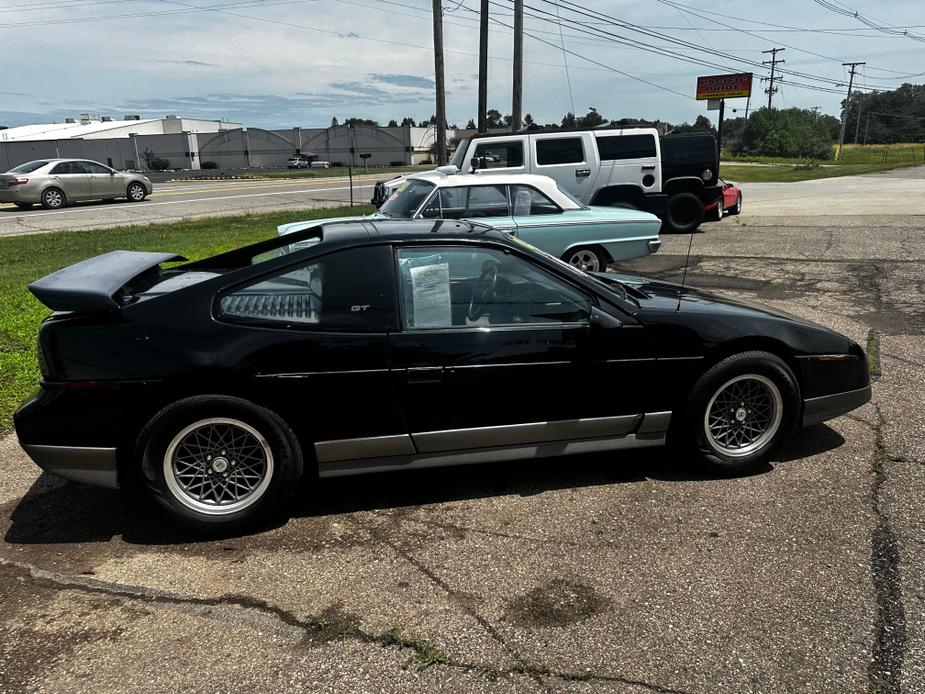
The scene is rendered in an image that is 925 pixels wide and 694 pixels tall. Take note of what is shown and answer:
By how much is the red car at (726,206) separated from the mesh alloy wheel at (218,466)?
13.5m

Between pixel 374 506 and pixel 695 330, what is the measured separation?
2.00 m

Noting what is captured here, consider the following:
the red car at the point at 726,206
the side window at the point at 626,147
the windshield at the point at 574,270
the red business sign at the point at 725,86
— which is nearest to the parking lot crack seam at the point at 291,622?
the windshield at the point at 574,270

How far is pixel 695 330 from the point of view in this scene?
3.74m

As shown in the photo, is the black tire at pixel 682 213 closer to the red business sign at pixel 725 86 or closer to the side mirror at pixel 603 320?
the side mirror at pixel 603 320

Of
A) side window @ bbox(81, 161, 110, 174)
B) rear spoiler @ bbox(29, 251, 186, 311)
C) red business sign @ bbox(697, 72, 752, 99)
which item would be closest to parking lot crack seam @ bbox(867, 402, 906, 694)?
rear spoiler @ bbox(29, 251, 186, 311)

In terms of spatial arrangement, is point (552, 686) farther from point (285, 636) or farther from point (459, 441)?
point (459, 441)

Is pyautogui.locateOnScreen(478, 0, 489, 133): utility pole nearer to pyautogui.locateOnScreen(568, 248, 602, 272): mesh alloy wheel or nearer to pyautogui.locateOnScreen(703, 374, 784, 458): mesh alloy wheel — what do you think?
pyautogui.locateOnScreen(568, 248, 602, 272): mesh alloy wheel

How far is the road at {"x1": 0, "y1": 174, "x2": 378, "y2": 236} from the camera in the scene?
16.8 metres

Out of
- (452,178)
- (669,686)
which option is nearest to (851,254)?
(452,178)

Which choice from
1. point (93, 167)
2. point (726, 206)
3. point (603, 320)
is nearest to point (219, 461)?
point (603, 320)

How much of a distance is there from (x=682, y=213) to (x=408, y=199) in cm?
820

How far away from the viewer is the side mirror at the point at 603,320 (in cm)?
362

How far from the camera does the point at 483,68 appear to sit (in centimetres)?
2372

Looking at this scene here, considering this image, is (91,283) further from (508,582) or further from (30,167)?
(30,167)
